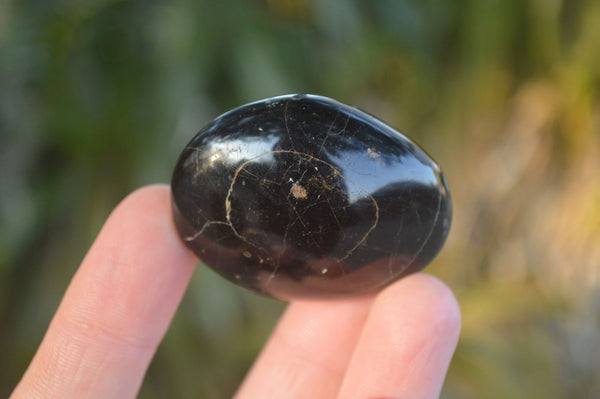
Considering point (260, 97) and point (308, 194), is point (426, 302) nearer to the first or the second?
point (308, 194)

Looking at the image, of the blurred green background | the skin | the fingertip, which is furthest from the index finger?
the blurred green background

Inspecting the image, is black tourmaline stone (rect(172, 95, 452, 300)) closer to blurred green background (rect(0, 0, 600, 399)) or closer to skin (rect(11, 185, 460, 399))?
skin (rect(11, 185, 460, 399))

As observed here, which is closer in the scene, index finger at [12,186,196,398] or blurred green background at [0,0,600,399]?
index finger at [12,186,196,398]

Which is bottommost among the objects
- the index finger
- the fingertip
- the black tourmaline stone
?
the index finger

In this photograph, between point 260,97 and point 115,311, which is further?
point 260,97

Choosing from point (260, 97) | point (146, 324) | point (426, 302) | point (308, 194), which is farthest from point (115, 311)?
point (260, 97)

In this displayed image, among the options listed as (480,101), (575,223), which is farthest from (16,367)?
(575,223)

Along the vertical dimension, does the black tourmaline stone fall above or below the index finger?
above
